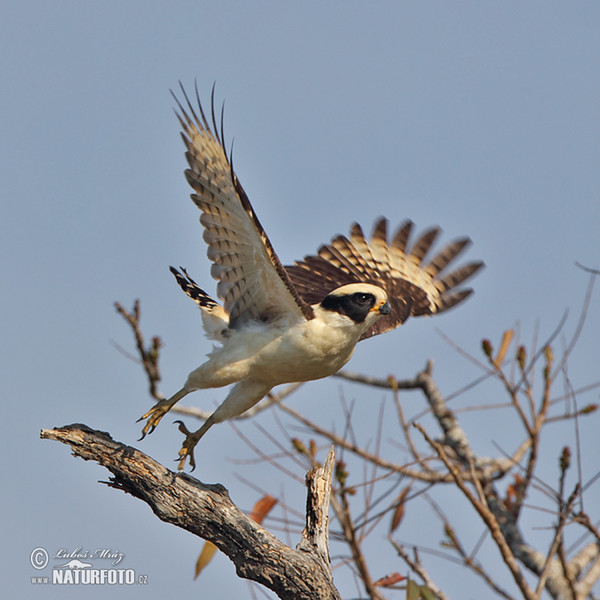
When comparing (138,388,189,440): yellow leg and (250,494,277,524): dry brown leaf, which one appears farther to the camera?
(250,494,277,524): dry brown leaf

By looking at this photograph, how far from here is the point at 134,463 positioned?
4465 mm

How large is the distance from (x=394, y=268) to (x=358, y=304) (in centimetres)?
257

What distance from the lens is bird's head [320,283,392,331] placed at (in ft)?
18.3

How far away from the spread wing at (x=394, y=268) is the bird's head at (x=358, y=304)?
5.81 ft

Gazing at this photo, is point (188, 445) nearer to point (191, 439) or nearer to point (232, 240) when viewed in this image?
point (191, 439)

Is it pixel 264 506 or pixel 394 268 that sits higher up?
pixel 394 268

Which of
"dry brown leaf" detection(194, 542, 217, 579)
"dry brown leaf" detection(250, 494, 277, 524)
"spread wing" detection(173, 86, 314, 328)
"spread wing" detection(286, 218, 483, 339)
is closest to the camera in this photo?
"spread wing" detection(173, 86, 314, 328)

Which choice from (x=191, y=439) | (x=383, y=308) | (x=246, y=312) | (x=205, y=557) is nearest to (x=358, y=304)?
(x=383, y=308)

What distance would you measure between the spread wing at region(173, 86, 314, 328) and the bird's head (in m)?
0.21

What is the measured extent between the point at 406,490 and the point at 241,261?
2.16 metres

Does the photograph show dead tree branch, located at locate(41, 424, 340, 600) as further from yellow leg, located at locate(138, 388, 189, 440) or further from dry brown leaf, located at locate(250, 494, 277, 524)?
dry brown leaf, located at locate(250, 494, 277, 524)

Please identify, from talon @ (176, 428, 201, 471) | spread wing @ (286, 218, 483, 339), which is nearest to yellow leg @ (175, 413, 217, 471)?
talon @ (176, 428, 201, 471)

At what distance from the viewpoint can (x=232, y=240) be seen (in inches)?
208

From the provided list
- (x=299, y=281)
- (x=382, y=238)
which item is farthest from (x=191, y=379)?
(x=382, y=238)
